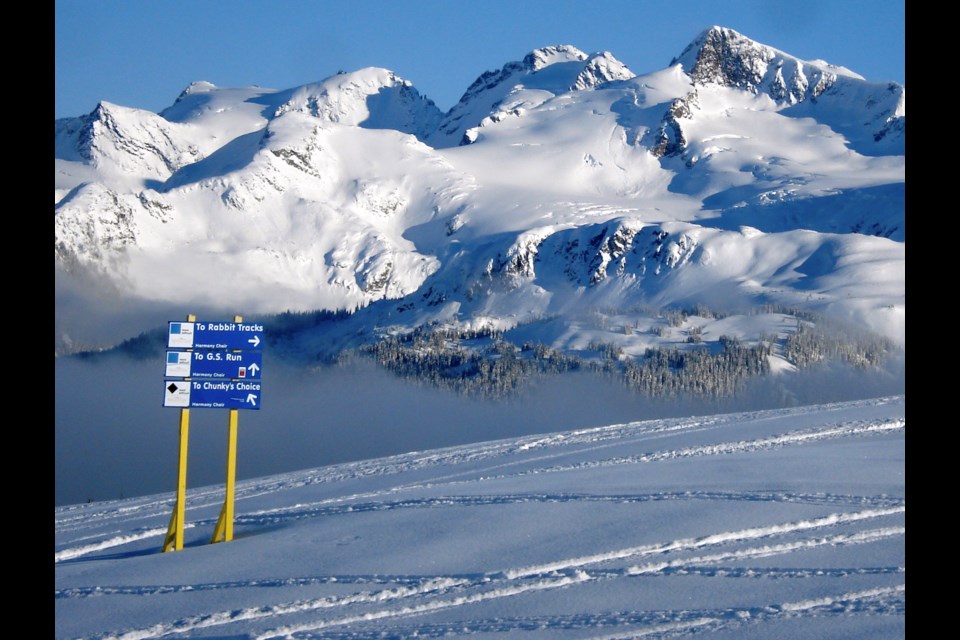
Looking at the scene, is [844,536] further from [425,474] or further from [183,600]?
[425,474]

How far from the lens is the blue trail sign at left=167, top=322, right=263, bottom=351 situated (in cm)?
1603

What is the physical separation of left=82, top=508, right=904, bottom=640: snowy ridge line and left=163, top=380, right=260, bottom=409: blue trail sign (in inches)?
171

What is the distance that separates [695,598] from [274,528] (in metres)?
7.97

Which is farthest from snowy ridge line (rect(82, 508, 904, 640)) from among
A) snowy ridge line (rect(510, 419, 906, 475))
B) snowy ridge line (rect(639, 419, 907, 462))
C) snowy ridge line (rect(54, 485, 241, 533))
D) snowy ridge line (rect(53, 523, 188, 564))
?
snowy ridge line (rect(54, 485, 241, 533))

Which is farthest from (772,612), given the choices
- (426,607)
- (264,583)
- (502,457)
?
(502,457)

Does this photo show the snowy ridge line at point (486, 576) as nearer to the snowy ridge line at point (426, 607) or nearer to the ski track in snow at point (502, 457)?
the snowy ridge line at point (426, 607)

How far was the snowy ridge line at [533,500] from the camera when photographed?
13820 mm

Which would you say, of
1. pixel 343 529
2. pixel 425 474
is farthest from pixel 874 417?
pixel 343 529

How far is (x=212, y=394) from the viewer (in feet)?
52.7

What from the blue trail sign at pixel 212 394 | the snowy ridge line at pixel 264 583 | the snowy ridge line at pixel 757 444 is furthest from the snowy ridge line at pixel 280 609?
the snowy ridge line at pixel 757 444

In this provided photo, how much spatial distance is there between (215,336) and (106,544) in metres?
3.74

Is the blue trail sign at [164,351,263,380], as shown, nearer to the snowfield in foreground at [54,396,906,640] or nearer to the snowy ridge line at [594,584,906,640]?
the snowfield in foreground at [54,396,906,640]
